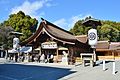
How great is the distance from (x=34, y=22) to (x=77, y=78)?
36943 mm

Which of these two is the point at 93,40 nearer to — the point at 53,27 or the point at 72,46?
the point at 72,46

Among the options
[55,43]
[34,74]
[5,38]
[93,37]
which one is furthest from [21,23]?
[34,74]

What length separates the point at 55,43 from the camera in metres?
27.2

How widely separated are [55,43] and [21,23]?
21.9 m

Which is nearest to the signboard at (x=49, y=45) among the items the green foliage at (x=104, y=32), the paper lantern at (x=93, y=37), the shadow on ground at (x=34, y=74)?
the paper lantern at (x=93, y=37)

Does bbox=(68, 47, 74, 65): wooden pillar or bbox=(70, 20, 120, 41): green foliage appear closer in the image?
bbox=(68, 47, 74, 65): wooden pillar

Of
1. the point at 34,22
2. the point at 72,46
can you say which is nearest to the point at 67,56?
the point at 72,46

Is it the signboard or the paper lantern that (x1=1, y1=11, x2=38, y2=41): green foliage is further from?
the paper lantern

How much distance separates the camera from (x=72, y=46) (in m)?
26.5

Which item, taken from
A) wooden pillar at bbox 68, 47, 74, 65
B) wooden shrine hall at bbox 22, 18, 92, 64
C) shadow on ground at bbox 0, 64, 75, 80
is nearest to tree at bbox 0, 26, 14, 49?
wooden shrine hall at bbox 22, 18, 92, 64

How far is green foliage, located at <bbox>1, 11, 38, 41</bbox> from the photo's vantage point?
155 feet

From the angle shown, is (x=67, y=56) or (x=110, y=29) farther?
(x=110, y=29)

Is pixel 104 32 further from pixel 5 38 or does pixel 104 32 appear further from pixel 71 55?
pixel 71 55

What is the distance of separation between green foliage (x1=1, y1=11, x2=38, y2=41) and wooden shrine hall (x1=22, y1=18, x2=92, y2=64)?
54.5ft
